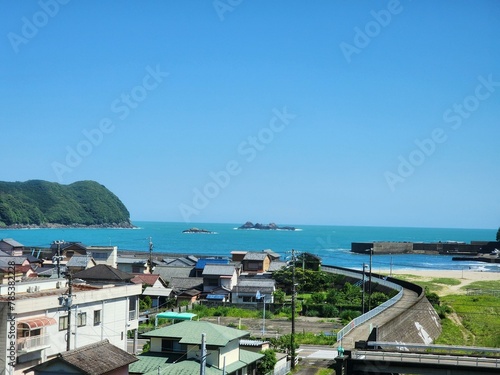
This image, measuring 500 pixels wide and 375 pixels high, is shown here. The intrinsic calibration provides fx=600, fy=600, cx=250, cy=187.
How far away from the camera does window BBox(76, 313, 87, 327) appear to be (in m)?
23.2

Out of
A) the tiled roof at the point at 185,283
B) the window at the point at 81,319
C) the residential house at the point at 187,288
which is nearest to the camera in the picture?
the window at the point at 81,319

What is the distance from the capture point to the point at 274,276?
181ft

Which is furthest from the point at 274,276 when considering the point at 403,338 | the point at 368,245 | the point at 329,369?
the point at 368,245

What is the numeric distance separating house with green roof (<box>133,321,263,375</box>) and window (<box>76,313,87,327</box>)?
132 inches

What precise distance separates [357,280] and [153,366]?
39.9 meters

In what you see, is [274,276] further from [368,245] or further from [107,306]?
[368,245]

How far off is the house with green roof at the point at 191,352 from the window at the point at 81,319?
132 inches

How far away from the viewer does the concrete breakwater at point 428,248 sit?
129125 millimetres

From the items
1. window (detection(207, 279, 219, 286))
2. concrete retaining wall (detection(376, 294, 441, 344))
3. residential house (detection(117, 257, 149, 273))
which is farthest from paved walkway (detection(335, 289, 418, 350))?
residential house (detection(117, 257, 149, 273))

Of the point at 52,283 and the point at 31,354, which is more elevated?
the point at 52,283

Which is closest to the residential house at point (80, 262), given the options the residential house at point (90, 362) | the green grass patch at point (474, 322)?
the green grass patch at point (474, 322)

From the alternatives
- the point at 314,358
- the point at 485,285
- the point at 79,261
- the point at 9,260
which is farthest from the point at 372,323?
the point at 485,285

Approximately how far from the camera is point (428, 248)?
5423 inches

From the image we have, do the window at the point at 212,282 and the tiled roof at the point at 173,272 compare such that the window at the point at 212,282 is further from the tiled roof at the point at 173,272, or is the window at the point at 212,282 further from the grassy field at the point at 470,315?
the grassy field at the point at 470,315
